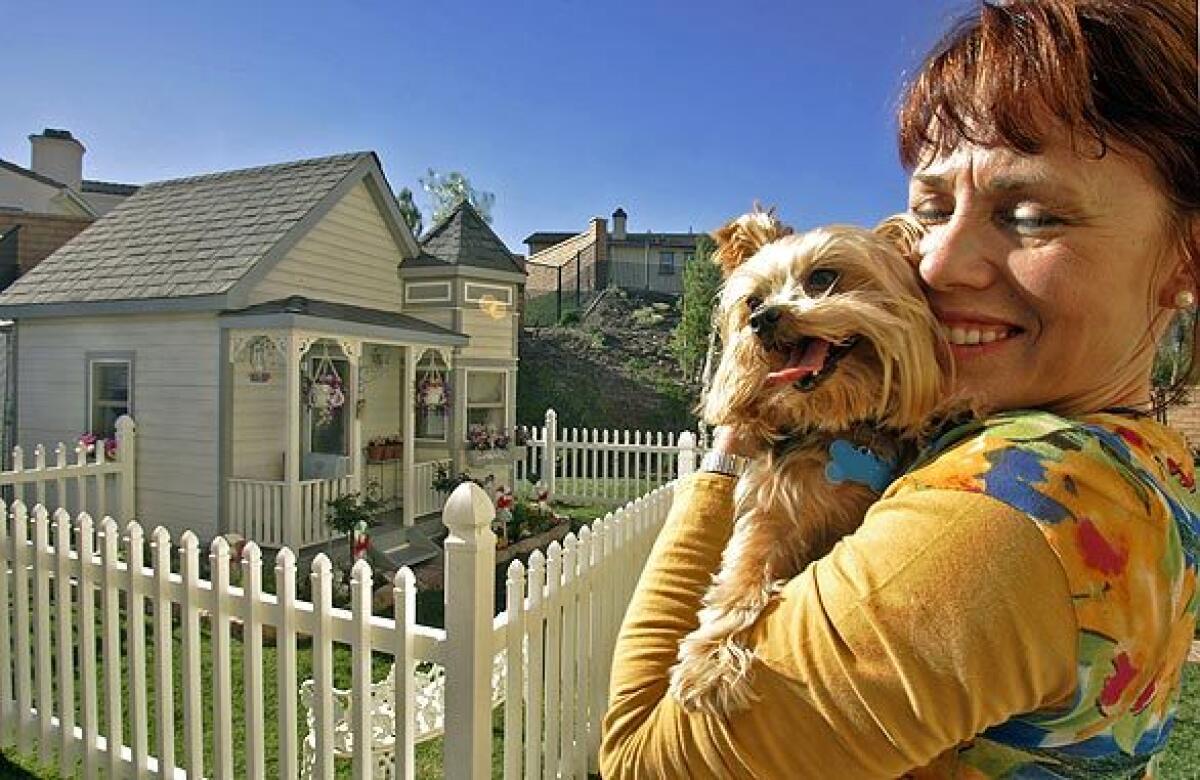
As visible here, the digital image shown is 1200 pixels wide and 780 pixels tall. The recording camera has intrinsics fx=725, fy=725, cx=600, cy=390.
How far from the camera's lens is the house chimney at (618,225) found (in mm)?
36562

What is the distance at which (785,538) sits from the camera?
107cm

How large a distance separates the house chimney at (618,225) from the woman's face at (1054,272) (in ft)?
120

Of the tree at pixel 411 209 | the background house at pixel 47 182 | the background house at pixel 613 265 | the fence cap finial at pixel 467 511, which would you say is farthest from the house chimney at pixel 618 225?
the fence cap finial at pixel 467 511

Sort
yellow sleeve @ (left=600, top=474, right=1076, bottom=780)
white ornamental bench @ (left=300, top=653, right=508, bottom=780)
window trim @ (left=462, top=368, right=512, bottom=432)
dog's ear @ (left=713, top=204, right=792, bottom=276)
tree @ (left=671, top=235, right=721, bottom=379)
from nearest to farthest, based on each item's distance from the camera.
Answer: yellow sleeve @ (left=600, top=474, right=1076, bottom=780) < dog's ear @ (left=713, top=204, right=792, bottom=276) < white ornamental bench @ (left=300, top=653, right=508, bottom=780) < window trim @ (left=462, top=368, right=512, bottom=432) < tree @ (left=671, top=235, right=721, bottom=379)

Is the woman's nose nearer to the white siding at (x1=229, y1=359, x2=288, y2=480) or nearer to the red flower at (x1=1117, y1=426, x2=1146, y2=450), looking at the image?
the red flower at (x1=1117, y1=426, x2=1146, y2=450)

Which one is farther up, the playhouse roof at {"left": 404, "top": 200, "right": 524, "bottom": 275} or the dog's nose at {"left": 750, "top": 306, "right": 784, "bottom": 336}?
the playhouse roof at {"left": 404, "top": 200, "right": 524, "bottom": 275}

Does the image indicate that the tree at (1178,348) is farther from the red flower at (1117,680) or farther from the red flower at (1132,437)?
the red flower at (1117,680)

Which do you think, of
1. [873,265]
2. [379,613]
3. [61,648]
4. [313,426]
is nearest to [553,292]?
[313,426]

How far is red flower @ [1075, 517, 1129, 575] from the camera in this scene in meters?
0.76

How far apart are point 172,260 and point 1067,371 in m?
10.6

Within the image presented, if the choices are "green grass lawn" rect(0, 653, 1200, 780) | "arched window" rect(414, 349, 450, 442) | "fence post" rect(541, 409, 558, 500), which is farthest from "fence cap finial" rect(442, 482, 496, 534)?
"fence post" rect(541, 409, 558, 500)

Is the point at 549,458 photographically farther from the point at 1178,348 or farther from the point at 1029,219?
the point at 1029,219

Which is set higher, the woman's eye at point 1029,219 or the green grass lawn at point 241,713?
the woman's eye at point 1029,219

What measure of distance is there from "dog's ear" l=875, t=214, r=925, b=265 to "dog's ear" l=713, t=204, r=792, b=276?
0.18m
